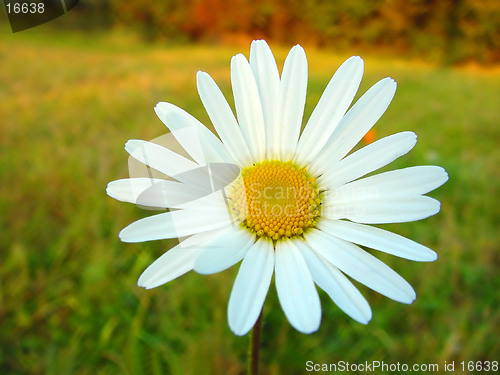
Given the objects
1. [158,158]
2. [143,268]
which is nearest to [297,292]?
[158,158]

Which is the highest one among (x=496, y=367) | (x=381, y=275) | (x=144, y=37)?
(x=381, y=275)

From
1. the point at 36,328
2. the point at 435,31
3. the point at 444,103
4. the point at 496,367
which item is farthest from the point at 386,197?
the point at 435,31

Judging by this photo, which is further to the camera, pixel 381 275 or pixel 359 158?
pixel 359 158

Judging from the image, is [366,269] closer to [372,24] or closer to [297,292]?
[297,292]

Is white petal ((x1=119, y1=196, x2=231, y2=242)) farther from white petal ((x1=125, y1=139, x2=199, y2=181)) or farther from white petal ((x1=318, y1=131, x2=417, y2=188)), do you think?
white petal ((x1=318, y1=131, x2=417, y2=188))

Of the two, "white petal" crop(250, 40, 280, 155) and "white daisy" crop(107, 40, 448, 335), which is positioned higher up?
"white petal" crop(250, 40, 280, 155)

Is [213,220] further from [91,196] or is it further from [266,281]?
[91,196]

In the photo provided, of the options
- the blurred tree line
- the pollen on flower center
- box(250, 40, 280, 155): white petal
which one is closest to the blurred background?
the pollen on flower center
